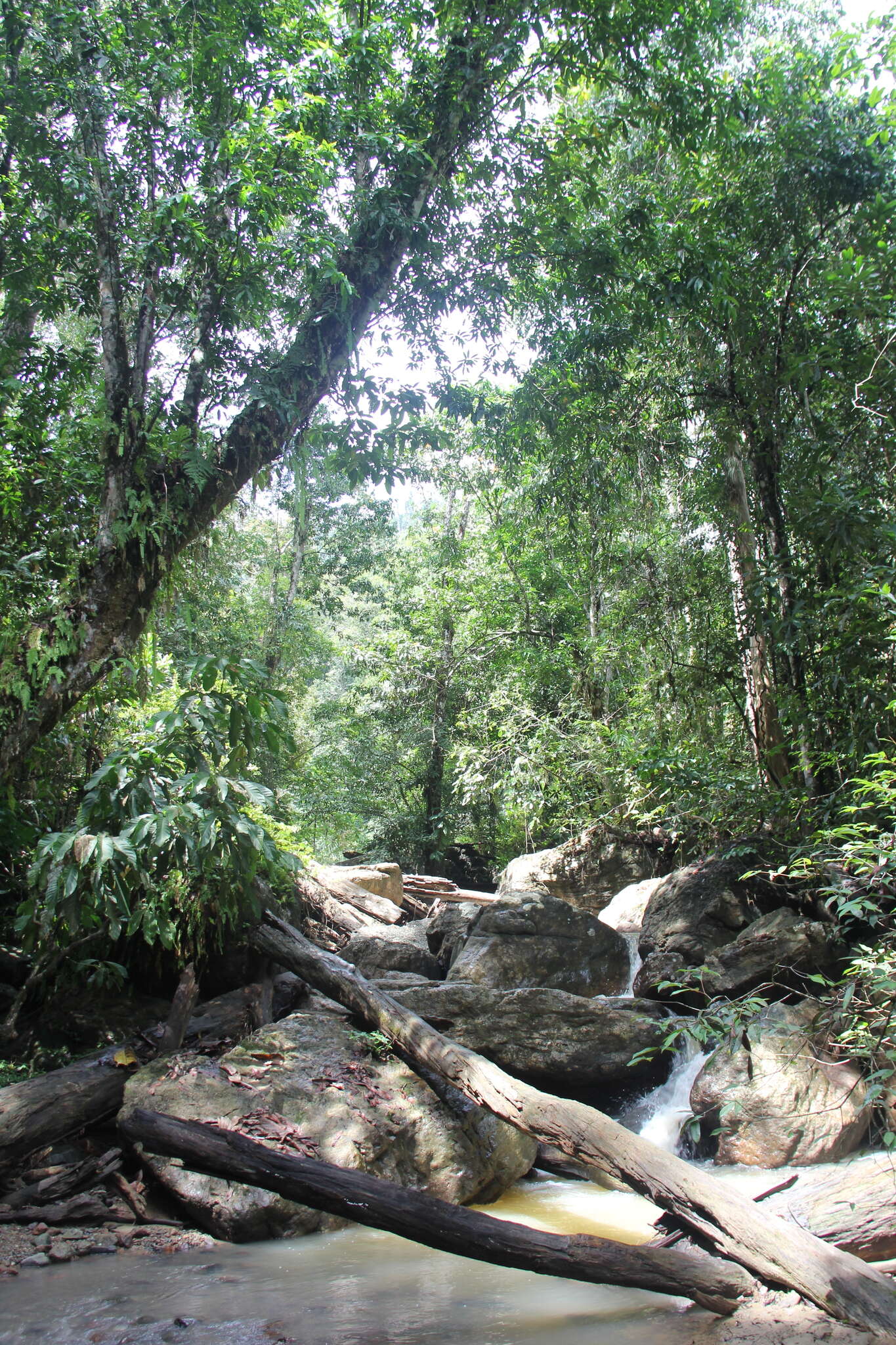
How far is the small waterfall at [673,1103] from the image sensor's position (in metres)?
5.90

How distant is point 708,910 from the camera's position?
26.5 ft

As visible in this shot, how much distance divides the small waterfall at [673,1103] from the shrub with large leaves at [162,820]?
3.77m

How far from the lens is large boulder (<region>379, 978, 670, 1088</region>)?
6141 mm

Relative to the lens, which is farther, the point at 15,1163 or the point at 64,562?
the point at 64,562

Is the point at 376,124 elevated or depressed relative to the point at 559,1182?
elevated

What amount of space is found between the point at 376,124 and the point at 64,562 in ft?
15.2

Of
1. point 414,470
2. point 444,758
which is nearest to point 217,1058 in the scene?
point 414,470

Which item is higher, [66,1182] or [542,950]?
[542,950]

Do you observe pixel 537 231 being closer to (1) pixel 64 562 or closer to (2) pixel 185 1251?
(1) pixel 64 562

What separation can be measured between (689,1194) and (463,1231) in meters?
1.06

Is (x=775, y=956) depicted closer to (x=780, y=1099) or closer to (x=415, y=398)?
(x=780, y=1099)

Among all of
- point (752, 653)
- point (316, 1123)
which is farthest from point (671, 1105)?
point (752, 653)

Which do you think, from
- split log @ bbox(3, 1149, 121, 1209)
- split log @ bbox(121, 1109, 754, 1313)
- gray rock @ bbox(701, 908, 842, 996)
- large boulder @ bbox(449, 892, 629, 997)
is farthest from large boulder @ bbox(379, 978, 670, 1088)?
split log @ bbox(121, 1109, 754, 1313)

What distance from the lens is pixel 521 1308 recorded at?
10.9 feet
